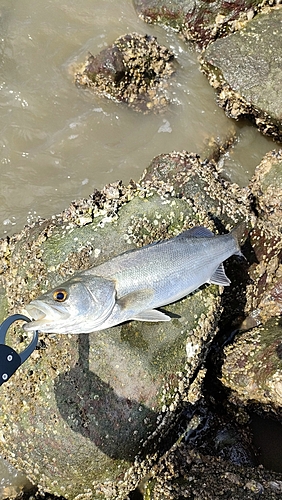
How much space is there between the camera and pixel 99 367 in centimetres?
439

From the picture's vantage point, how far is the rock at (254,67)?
6.80 metres

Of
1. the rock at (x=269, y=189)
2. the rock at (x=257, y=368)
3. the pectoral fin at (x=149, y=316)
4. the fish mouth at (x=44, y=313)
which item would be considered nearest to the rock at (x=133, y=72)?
the rock at (x=269, y=189)

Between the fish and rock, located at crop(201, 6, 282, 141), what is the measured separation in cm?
315

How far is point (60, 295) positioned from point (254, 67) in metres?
5.20

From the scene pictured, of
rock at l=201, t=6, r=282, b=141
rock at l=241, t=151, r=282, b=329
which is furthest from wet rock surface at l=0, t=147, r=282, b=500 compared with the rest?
rock at l=201, t=6, r=282, b=141

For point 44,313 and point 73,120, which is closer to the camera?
point 44,313

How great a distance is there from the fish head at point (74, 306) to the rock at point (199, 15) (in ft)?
17.8

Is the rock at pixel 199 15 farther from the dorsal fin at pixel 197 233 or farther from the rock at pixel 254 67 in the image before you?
the dorsal fin at pixel 197 233

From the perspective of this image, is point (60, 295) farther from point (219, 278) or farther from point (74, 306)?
point (219, 278)

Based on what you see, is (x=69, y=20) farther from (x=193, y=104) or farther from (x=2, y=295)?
(x=2, y=295)

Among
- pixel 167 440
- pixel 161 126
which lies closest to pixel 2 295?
pixel 167 440

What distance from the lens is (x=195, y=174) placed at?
19.3 feet

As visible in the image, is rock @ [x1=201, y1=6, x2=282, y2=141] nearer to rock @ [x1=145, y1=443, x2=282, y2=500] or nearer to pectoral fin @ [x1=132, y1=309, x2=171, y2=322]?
pectoral fin @ [x1=132, y1=309, x2=171, y2=322]

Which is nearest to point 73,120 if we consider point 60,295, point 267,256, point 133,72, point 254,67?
point 133,72
